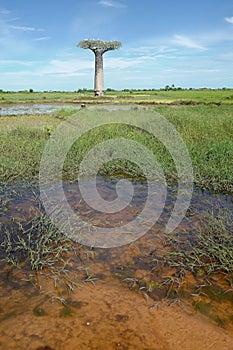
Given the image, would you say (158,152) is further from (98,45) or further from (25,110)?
(98,45)

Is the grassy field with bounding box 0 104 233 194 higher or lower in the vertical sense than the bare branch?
lower

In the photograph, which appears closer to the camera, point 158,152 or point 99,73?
point 158,152

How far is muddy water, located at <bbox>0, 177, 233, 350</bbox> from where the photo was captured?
6.69 ft

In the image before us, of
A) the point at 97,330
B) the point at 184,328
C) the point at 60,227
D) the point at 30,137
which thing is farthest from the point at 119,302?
the point at 30,137

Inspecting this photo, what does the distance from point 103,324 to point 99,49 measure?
2897 cm

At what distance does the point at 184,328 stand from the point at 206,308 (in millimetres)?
296

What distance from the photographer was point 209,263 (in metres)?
2.82

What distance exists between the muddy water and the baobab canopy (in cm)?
2780

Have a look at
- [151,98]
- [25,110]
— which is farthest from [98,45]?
[25,110]

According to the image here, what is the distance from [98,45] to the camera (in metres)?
28.0

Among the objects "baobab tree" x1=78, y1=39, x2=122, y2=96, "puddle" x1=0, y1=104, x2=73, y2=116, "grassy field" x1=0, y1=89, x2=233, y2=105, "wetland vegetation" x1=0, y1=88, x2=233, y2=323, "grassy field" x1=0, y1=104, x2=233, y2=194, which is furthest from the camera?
"baobab tree" x1=78, y1=39, x2=122, y2=96

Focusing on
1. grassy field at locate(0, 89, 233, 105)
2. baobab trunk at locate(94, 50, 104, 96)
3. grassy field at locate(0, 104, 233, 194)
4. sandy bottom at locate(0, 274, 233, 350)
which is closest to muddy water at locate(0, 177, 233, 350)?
sandy bottom at locate(0, 274, 233, 350)

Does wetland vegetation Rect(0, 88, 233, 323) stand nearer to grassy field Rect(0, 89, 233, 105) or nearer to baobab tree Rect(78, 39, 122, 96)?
grassy field Rect(0, 89, 233, 105)

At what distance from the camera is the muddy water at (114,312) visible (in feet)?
6.69
